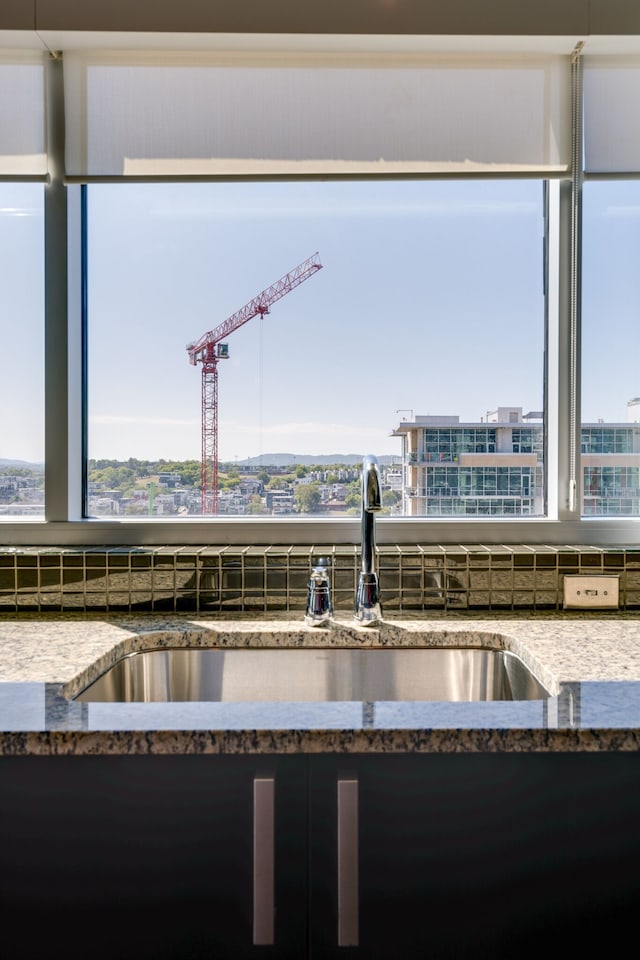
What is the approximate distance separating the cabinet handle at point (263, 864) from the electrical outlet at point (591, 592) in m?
0.97

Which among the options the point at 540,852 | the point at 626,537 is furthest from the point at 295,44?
the point at 540,852

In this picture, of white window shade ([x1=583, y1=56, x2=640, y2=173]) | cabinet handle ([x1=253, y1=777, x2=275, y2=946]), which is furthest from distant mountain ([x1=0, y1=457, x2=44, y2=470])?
white window shade ([x1=583, y1=56, x2=640, y2=173])

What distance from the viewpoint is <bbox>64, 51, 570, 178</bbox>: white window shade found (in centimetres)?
174

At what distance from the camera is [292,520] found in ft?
5.96

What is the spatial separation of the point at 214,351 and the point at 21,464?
2.04 feet

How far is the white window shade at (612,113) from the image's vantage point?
1759 millimetres

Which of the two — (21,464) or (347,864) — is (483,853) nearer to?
(347,864)

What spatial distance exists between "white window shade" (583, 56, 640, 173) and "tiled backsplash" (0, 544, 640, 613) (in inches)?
40.7

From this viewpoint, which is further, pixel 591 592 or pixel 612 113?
pixel 612 113

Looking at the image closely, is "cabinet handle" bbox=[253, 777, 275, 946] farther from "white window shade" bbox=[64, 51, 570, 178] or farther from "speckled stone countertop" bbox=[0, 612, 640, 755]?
"white window shade" bbox=[64, 51, 570, 178]

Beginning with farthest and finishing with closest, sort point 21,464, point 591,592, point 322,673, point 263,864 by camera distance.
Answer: point 21,464 < point 591,592 < point 322,673 < point 263,864

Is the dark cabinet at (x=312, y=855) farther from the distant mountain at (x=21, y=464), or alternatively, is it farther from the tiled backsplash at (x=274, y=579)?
the distant mountain at (x=21, y=464)

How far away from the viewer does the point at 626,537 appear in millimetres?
1798

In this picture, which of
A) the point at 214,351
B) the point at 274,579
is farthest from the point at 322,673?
the point at 214,351
